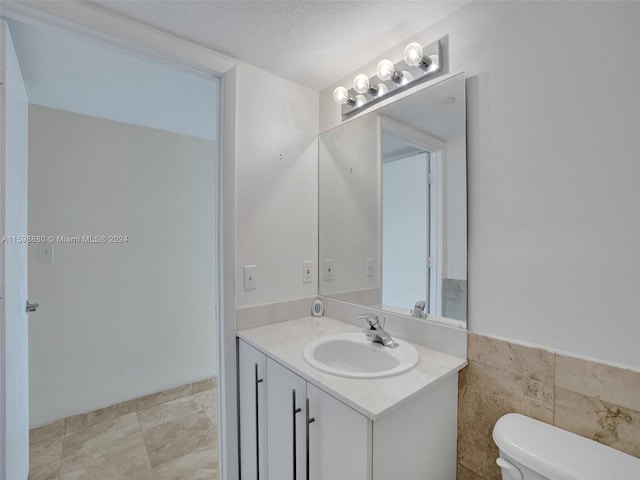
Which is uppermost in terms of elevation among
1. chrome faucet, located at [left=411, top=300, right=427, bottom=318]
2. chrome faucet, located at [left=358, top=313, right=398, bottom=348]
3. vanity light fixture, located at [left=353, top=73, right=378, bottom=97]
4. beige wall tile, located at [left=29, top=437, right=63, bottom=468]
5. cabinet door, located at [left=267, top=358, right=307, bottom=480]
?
vanity light fixture, located at [left=353, top=73, right=378, bottom=97]

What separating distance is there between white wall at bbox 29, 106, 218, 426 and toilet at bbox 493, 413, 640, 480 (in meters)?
2.41

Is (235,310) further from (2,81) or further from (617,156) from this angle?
(617,156)

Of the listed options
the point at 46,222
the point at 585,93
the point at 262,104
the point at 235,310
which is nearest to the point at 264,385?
the point at 235,310

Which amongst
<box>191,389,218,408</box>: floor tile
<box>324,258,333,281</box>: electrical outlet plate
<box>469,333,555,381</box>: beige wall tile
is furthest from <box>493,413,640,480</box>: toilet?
<box>191,389,218,408</box>: floor tile

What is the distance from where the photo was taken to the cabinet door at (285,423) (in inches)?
41.8

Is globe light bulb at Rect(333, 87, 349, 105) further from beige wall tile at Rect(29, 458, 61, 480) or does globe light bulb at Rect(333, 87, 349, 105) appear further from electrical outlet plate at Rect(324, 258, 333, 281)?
beige wall tile at Rect(29, 458, 61, 480)

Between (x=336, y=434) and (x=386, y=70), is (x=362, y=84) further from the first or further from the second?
(x=336, y=434)

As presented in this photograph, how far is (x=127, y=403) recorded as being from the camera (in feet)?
7.43

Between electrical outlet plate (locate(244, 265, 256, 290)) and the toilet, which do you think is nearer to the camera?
the toilet

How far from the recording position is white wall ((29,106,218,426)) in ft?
6.57

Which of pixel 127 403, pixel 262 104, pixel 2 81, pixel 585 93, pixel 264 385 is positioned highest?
pixel 262 104

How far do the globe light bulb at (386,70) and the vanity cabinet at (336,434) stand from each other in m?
1.26

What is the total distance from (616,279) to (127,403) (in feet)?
A: 9.56

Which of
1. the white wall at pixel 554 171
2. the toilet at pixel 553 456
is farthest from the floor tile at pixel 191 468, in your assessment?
the white wall at pixel 554 171
